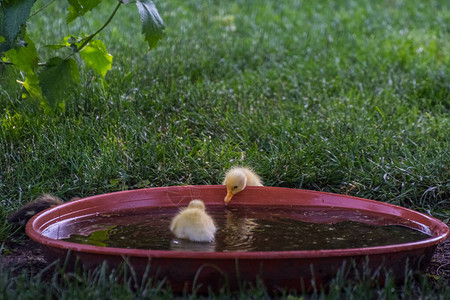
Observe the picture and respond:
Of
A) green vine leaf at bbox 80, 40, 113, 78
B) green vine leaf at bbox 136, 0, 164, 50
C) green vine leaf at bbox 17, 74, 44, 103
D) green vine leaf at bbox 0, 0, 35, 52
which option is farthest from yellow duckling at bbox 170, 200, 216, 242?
green vine leaf at bbox 17, 74, 44, 103

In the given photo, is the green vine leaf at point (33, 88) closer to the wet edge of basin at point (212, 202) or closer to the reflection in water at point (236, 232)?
the wet edge of basin at point (212, 202)

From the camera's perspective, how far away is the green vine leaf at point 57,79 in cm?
401

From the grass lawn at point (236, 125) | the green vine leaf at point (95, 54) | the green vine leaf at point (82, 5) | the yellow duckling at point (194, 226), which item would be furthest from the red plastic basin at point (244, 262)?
the green vine leaf at point (95, 54)

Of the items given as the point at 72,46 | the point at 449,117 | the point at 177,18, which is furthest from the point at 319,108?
the point at 177,18

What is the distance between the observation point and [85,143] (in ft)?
15.7

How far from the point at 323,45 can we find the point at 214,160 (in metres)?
3.71

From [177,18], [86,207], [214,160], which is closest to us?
[86,207]

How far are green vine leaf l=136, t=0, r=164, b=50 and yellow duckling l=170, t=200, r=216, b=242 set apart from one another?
940 mm

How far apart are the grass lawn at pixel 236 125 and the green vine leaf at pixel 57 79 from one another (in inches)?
3.6

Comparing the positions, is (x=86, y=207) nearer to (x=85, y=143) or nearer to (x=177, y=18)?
(x=85, y=143)

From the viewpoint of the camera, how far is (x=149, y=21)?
3.53m

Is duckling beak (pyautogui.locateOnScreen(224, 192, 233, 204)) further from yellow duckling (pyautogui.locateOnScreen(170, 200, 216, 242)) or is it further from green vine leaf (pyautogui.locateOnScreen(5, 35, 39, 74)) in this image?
green vine leaf (pyautogui.locateOnScreen(5, 35, 39, 74))

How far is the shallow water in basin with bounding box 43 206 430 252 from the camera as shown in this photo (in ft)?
10.3

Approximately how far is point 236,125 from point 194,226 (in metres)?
2.15
